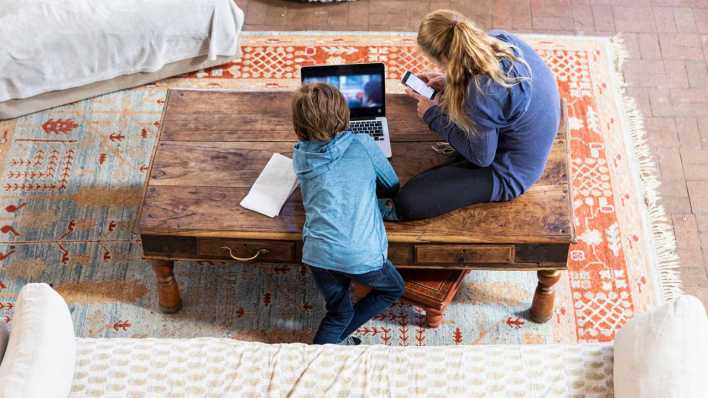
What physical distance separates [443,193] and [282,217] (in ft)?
1.71

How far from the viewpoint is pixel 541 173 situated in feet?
9.36

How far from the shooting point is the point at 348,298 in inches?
112

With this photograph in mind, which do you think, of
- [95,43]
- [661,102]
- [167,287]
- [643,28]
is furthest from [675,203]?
[95,43]

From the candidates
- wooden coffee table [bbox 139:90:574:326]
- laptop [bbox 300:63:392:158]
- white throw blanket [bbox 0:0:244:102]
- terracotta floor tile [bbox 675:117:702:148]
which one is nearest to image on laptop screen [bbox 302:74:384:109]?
laptop [bbox 300:63:392:158]

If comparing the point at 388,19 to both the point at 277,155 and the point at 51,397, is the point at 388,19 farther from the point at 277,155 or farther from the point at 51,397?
the point at 51,397

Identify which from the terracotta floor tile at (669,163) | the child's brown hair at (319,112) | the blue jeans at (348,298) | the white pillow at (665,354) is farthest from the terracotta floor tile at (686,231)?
the child's brown hair at (319,112)

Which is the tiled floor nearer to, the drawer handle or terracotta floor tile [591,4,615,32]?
terracotta floor tile [591,4,615,32]

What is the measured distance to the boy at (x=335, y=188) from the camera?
8.49 feet

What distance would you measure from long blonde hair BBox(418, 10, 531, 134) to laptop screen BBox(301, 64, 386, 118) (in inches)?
14.7

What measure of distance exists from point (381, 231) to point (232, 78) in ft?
4.79

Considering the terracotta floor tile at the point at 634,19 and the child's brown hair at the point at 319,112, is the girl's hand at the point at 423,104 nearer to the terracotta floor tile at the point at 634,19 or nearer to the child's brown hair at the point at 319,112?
the child's brown hair at the point at 319,112

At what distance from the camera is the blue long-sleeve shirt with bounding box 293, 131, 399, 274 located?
2.62m

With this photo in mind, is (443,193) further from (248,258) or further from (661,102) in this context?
(661,102)

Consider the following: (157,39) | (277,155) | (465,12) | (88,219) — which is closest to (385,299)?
(277,155)
